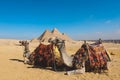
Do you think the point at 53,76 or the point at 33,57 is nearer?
the point at 53,76

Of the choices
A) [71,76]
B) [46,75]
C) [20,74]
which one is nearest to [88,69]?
[71,76]

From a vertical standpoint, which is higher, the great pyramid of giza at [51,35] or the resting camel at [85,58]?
the great pyramid of giza at [51,35]

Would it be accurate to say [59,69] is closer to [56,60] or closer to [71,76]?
[56,60]

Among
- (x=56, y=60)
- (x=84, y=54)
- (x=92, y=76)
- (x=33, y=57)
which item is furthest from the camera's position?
(x=33, y=57)

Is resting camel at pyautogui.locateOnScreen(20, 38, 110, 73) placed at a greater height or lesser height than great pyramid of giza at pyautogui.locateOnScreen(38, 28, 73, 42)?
lesser

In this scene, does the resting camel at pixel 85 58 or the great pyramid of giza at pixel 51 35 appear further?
the great pyramid of giza at pixel 51 35

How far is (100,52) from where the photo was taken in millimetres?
10781

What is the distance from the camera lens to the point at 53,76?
31.8 ft

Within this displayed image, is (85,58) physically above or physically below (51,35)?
below

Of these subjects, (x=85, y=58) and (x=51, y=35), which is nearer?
(x=85, y=58)

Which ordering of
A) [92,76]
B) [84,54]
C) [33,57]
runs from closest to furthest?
[92,76], [84,54], [33,57]

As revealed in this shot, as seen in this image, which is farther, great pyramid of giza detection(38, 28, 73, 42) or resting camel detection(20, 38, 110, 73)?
great pyramid of giza detection(38, 28, 73, 42)

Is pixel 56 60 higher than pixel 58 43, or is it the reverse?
pixel 58 43

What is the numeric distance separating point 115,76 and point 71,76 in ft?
6.70
